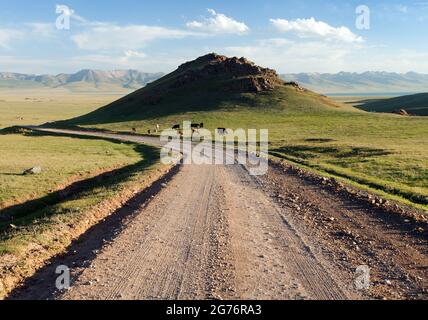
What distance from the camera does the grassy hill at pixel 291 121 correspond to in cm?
3319

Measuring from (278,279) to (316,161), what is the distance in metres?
30.3

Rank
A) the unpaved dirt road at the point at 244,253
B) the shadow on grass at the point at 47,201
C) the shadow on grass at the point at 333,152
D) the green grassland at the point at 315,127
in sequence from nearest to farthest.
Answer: the unpaved dirt road at the point at 244,253 < the shadow on grass at the point at 47,201 < the green grassland at the point at 315,127 < the shadow on grass at the point at 333,152

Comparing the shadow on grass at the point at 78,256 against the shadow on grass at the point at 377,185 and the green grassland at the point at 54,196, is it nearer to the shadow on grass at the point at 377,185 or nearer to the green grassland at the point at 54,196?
the green grassland at the point at 54,196

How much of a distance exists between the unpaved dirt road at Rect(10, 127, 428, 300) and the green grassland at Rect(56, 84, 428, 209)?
23.1 ft

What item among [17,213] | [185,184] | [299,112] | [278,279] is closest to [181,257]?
[278,279]

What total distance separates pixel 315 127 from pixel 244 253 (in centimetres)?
7011

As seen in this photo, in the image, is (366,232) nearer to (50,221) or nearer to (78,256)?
(78,256)

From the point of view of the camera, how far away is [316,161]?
3981 cm

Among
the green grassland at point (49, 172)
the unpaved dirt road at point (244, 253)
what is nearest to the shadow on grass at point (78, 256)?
the unpaved dirt road at point (244, 253)

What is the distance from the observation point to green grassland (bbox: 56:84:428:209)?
3167cm

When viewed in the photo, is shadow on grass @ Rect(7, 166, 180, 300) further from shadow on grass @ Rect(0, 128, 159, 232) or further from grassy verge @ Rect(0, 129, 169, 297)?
shadow on grass @ Rect(0, 128, 159, 232)

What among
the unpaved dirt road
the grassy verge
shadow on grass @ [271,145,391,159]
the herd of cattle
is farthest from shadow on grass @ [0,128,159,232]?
the herd of cattle

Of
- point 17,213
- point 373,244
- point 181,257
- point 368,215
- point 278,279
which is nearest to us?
point 278,279
